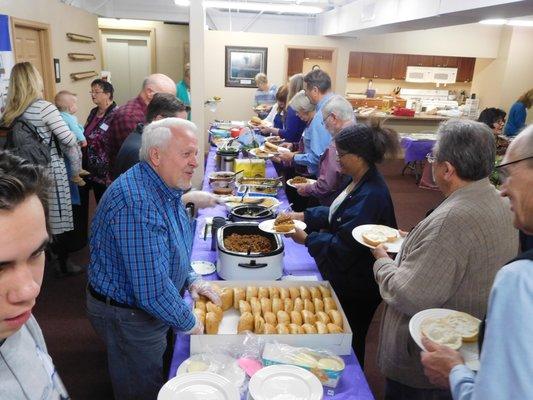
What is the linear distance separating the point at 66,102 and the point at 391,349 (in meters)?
3.31

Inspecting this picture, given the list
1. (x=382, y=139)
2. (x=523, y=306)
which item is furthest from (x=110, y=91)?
(x=523, y=306)

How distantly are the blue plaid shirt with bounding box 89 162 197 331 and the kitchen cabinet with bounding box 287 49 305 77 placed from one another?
297 inches

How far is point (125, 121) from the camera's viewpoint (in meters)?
2.71

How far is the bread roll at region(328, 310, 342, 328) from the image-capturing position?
1.43m

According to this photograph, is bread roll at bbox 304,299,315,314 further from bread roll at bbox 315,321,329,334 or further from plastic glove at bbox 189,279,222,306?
plastic glove at bbox 189,279,222,306

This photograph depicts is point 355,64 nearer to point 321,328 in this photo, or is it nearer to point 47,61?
point 47,61

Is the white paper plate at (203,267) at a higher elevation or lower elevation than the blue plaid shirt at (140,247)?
lower

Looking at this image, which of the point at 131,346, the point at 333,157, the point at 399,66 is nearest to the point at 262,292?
the point at 131,346

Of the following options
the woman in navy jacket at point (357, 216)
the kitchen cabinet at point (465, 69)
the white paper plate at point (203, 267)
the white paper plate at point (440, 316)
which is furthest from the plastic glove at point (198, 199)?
the kitchen cabinet at point (465, 69)

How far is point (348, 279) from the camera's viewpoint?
1.85 meters

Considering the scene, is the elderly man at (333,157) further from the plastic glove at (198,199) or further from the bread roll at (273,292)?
the bread roll at (273,292)

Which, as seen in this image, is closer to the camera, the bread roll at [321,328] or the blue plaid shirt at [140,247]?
the blue plaid shirt at [140,247]

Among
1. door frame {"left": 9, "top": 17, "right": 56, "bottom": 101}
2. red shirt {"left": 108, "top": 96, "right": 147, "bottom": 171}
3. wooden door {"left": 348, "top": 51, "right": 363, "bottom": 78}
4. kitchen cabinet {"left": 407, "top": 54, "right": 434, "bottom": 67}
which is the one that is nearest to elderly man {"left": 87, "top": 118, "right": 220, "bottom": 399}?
red shirt {"left": 108, "top": 96, "right": 147, "bottom": 171}

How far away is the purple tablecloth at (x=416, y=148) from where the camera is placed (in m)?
6.33
